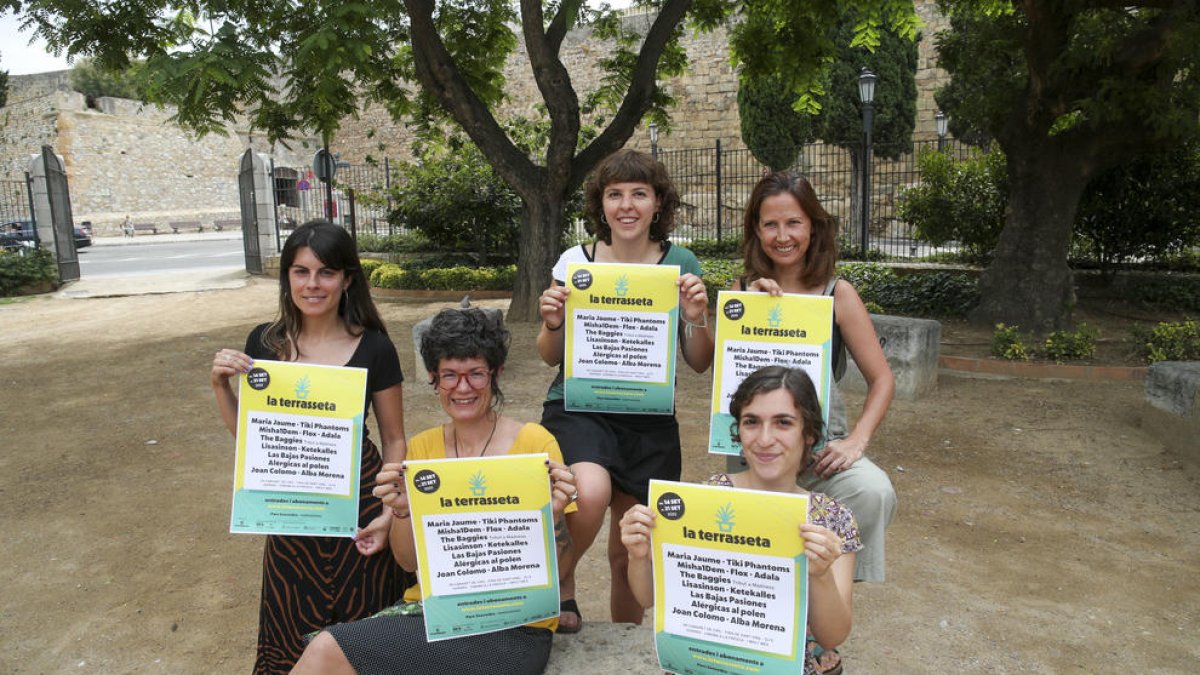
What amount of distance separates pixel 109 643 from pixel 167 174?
43.3m

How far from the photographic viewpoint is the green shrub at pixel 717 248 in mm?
15023

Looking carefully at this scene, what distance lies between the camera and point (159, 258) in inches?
868

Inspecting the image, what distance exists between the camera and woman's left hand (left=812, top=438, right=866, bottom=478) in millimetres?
2203

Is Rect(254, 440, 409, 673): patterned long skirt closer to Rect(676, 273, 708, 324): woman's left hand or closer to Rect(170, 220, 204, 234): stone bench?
Rect(676, 273, 708, 324): woman's left hand

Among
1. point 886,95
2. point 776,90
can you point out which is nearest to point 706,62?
point 886,95

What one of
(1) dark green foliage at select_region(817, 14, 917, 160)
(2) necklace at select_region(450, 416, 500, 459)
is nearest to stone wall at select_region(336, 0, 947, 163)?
(1) dark green foliage at select_region(817, 14, 917, 160)

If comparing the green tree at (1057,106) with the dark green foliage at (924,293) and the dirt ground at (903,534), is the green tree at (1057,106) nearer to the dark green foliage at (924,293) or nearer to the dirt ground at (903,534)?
the dark green foliage at (924,293)

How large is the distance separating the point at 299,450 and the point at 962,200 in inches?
381

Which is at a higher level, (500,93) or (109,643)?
(500,93)

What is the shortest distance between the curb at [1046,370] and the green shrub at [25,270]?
552 inches

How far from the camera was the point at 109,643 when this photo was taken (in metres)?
3.28

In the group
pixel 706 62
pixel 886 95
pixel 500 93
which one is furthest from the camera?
pixel 706 62

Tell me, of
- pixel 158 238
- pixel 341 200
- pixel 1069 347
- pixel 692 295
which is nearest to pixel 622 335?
pixel 692 295

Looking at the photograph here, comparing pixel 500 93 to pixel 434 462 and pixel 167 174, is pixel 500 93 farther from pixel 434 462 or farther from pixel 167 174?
pixel 167 174
